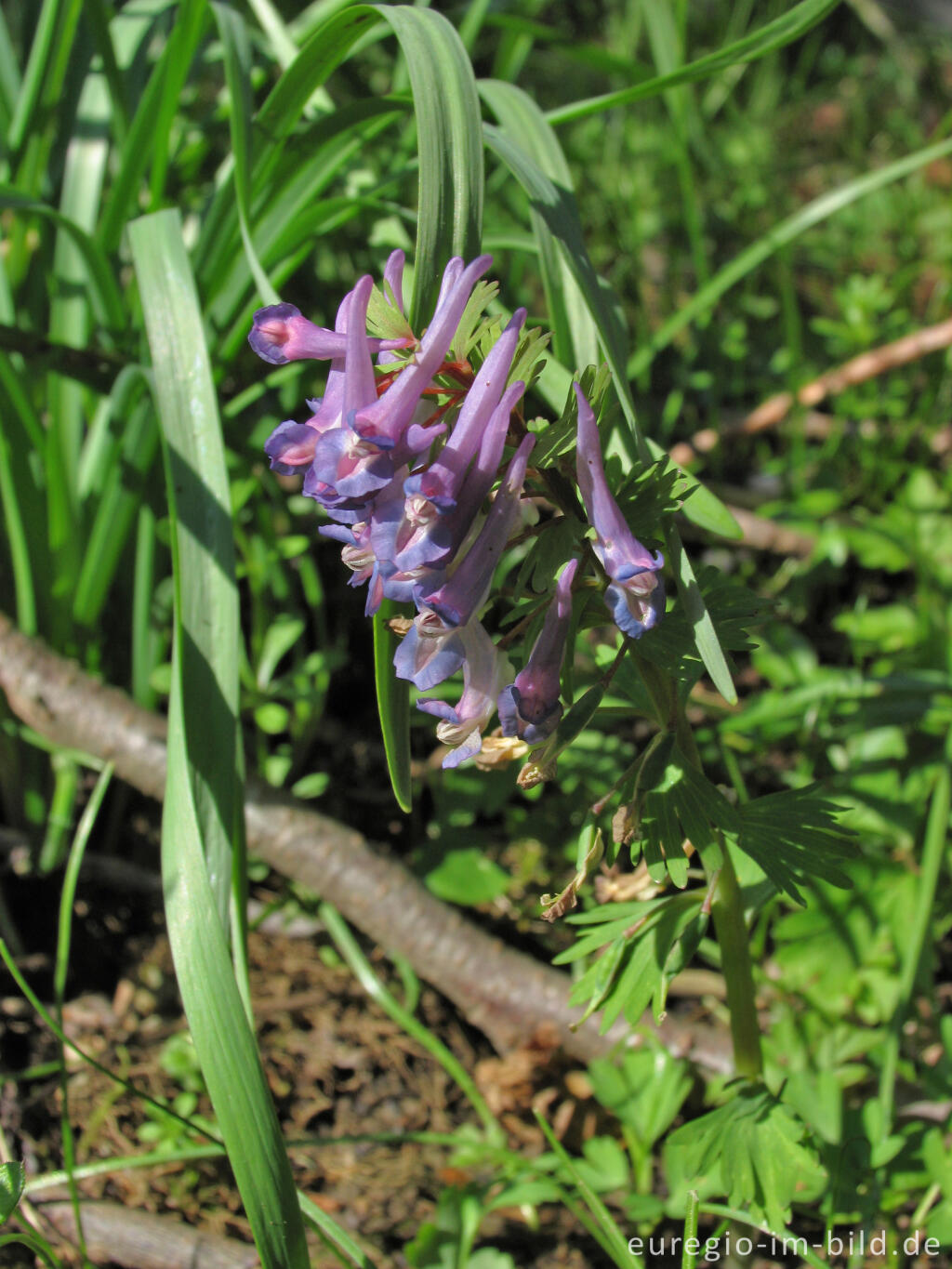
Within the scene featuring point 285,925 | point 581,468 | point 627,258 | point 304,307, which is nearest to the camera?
point 581,468

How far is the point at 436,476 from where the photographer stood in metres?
0.75

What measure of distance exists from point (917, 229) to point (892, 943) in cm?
243

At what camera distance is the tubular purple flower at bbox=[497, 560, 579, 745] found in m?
0.81

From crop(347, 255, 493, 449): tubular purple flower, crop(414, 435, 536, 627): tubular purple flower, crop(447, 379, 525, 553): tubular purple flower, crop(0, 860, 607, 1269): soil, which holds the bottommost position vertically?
crop(0, 860, 607, 1269): soil

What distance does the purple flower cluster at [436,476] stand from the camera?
0.76 m

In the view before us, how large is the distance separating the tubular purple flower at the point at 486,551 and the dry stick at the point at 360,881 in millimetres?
886

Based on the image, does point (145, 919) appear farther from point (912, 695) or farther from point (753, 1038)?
point (912, 695)

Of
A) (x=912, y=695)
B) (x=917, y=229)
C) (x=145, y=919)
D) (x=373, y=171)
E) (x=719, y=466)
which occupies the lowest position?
(x=145, y=919)

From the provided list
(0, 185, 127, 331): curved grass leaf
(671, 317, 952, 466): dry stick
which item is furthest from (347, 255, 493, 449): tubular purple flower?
(671, 317, 952, 466): dry stick

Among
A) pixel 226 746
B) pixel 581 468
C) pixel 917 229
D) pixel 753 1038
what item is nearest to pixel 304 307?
pixel 226 746

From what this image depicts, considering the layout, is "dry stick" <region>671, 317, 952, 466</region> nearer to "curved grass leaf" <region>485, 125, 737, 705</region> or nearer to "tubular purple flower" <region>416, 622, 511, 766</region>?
"curved grass leaf" <region>485, 125, 737, 705</region>

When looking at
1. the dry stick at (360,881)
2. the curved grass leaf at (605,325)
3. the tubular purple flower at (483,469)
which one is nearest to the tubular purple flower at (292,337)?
the tubular purple flower at (483,469)

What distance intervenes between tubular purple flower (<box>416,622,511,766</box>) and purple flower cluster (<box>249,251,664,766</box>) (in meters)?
0.02

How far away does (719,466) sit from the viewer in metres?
2.44
